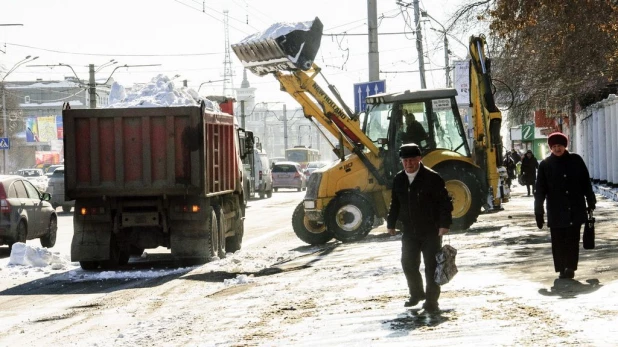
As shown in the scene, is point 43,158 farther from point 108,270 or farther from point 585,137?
point 108,270

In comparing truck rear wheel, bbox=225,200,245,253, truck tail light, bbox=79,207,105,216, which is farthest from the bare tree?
truck tail light, bbox=79,207,105,216

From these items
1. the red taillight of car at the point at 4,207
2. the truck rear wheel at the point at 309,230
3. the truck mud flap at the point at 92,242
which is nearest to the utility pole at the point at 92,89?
the red taillight of car at the point at 4,207

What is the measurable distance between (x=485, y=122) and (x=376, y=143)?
2.14m

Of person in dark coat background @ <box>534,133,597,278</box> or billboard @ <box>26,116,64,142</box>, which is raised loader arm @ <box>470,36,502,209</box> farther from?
billboard @ <box>26,116,64,142</box>

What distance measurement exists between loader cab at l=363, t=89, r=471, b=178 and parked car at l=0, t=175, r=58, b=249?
23.7ft

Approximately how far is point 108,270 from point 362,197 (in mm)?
5496

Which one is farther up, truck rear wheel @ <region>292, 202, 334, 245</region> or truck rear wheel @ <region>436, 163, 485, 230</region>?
truck rear wheel @ <region>436, 163, 485, 230</region>

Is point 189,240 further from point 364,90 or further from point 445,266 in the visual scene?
point 364,90

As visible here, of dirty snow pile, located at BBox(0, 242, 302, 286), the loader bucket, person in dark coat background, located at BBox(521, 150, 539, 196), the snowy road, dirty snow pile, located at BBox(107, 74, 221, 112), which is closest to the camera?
the snowy road

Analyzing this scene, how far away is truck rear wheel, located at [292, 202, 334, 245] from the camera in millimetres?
23078

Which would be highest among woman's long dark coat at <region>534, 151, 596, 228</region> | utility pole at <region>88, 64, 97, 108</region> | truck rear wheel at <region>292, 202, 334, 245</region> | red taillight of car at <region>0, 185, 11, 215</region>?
utility pole at <region>88, 64, 97, 108</region>

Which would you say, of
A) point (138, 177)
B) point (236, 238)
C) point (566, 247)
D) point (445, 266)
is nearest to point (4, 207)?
point (236, 238)

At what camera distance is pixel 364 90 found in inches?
1348

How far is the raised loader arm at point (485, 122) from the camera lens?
22484 mm
